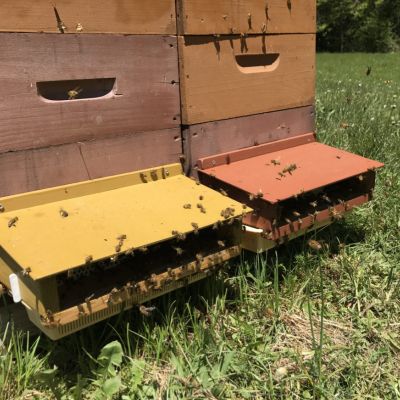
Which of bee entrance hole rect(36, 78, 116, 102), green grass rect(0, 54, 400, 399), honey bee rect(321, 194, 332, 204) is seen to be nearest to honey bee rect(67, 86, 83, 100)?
bee entrance hole rect(36, 78, 116, 102)

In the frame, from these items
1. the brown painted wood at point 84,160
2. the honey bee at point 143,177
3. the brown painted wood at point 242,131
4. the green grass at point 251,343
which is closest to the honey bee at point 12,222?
the brown painted wood at point 84,160

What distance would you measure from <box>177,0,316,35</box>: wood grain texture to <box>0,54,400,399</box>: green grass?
1.09 meters

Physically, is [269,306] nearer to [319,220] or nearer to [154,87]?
[319,220]

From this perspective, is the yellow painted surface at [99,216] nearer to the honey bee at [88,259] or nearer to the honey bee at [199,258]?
the honey bee at [88,259]

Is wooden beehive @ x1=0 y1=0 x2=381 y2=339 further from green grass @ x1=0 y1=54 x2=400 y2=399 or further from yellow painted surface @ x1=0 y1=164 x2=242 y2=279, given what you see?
green grass @ x1=0 y1=54 x2=400 y2=399

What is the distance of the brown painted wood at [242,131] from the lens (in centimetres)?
226

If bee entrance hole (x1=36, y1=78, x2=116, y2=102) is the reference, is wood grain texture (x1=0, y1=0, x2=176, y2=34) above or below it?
above

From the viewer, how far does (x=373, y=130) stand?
411cm

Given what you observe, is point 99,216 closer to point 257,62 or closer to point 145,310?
point 145,310

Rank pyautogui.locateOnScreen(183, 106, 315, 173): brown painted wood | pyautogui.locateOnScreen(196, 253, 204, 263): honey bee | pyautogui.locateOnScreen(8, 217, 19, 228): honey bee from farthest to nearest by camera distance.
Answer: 1. pyautogui.locateOnScreen(183, 106, 315, 173): brown painted wood
2. pyautogui.locateOnScreen(196, 253, 204, 263): honey bee
3. pyautogui.locateOnScreen(8, 217, 19, 228): honey bee

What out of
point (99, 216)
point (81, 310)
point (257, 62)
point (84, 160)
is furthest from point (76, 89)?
point (257, 62)

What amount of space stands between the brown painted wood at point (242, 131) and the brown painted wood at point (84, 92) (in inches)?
5.5

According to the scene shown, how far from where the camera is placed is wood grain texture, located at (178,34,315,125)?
2.17 meters

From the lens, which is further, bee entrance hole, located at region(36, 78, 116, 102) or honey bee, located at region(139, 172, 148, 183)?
honey bee, located at region(139, 172, 148, 183)
